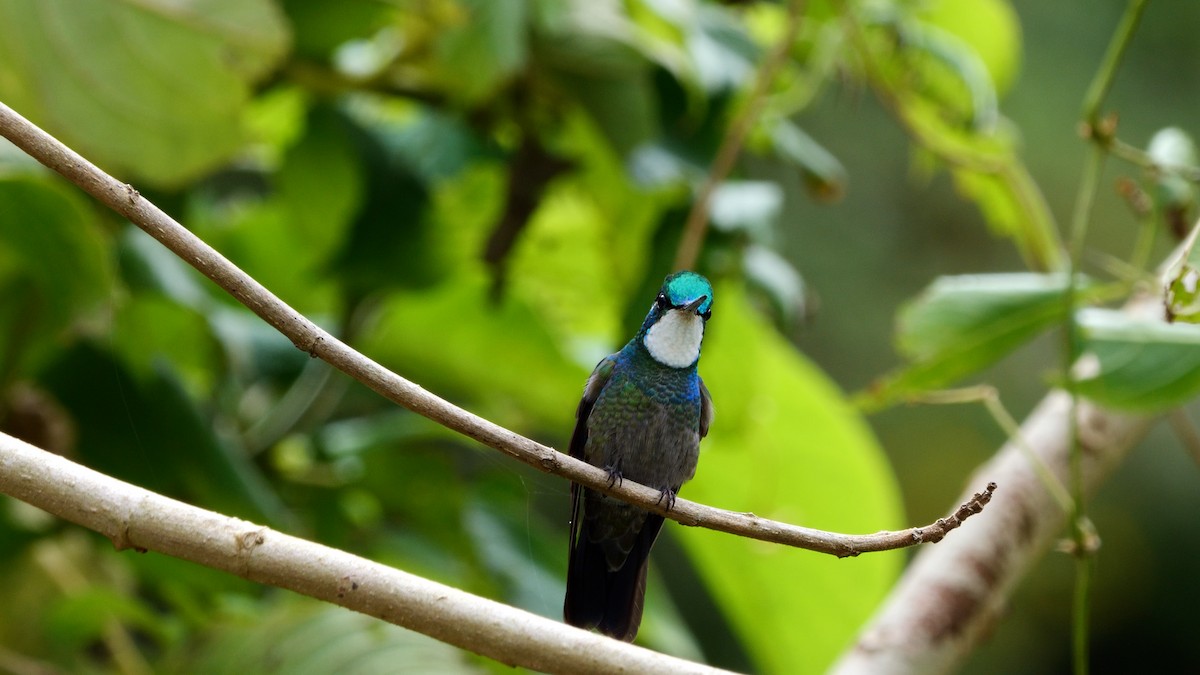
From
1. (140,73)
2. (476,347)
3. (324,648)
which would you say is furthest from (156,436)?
(476,347)

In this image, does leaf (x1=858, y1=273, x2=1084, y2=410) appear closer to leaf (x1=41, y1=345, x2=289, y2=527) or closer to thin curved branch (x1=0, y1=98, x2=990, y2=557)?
thin curved branch (x1=0, y1=98, x2=990, y2=557)

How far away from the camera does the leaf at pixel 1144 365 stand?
1.53 meters

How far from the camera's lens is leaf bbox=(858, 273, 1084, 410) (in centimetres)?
165

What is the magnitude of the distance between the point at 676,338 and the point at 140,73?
1.45 metres

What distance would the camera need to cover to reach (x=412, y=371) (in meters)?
2.79

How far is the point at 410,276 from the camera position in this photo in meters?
2.60

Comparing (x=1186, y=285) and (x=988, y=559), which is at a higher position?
(x=988, y=559)

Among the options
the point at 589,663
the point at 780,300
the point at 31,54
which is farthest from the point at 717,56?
the point at 589,663

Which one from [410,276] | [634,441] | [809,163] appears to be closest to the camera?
[634,441]

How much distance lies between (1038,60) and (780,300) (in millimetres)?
4073

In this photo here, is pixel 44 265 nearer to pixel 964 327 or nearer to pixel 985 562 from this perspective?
pixel 964 327

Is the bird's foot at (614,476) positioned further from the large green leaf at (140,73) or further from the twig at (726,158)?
the large green leaf at (140,73)

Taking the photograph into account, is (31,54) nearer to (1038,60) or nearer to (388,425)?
(388,425)

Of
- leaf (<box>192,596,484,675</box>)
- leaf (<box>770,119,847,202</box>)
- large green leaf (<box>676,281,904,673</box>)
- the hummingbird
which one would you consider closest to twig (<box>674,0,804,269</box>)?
leaf (<box>770,119,847,202</box>)
